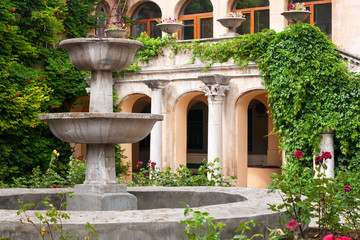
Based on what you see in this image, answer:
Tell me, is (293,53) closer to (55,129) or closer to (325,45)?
(325,45)

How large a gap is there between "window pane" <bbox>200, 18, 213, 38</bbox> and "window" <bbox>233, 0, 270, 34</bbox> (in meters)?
1.11

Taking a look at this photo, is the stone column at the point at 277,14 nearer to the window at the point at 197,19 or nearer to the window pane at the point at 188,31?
the window at the point at 197,19

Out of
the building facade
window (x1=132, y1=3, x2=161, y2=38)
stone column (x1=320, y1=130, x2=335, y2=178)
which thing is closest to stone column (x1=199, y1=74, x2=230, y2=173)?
the building facade

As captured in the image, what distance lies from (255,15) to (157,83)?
4568 mm

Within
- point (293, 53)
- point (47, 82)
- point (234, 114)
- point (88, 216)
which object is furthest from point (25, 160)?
point (88, 216)

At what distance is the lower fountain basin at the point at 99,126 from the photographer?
25.2 feet

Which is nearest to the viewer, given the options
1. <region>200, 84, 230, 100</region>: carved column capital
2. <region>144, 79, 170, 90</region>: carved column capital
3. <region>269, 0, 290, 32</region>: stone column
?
<region>200, 84, 230, 100</region>: carved column capital

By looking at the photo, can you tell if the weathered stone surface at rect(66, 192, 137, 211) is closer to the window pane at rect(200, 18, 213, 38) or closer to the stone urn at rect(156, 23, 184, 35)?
the stone urn at rect(156, 23, 184, 35)

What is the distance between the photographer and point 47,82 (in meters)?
19.9

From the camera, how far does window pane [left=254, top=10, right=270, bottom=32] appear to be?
21.3m

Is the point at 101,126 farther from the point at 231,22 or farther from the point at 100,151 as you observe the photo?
the point at 231,22

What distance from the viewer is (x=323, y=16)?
66.4ft

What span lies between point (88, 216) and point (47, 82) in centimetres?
1459

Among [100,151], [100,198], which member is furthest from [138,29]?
[100,198]
